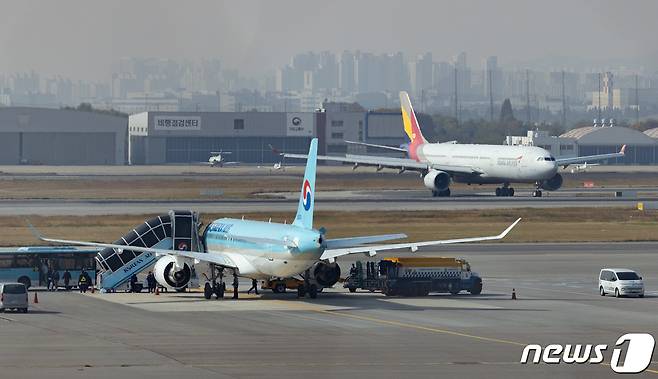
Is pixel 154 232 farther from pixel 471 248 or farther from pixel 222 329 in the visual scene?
pixel 471 248

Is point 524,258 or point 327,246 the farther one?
point 524,258

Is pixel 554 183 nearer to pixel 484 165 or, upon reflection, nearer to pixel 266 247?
pixel 484 165

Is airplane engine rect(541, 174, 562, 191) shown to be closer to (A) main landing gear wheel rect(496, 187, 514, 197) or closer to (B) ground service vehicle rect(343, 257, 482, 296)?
(A) main landing gear wheel rect(496, 187, 514, 197)

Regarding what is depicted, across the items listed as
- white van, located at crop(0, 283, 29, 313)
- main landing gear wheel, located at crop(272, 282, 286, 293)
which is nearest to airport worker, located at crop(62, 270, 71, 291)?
main landing gear wheel, located at crop(272, 282, 286, 293)

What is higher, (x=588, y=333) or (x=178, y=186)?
(x=178, y=186)

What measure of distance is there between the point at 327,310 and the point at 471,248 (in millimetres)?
39961

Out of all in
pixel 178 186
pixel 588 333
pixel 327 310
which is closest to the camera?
pixel 588 333

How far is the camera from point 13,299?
67.9m

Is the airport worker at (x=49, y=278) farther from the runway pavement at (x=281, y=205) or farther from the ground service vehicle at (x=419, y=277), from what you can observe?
the runway pavement at (x=281, y=205)

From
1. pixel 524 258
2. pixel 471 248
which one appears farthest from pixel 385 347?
pixel 471 248

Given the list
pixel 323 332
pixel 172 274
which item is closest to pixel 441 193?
pixel 172 274

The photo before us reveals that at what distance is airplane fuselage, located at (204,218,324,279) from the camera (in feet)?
227

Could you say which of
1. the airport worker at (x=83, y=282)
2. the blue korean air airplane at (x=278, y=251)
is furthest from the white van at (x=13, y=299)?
the airport worker at (x=83, y=282)

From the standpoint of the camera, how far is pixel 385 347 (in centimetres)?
5344
